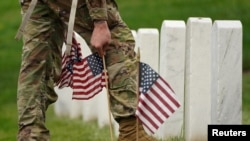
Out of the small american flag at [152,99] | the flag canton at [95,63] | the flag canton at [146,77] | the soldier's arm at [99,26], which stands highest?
the soldier's arm at [99,26]

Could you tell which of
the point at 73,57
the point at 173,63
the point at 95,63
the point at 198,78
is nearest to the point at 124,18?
the point at 173,63

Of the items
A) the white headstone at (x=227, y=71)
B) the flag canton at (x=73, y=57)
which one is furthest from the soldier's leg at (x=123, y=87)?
the flag canton at (x=73, y=57)

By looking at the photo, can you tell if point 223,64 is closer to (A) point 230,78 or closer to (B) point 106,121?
(A) point 230,78

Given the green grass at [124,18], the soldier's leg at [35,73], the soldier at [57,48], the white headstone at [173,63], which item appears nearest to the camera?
the soldier at [57,48]

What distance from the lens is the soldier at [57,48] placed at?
7719 mm

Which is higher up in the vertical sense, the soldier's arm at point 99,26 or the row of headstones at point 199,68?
the soldier's arm at point 99,26

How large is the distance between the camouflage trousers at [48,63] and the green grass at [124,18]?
7.43 ft

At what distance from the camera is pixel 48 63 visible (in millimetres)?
7965

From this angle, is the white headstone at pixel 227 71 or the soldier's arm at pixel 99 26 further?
the white headstone at pixel 227 71

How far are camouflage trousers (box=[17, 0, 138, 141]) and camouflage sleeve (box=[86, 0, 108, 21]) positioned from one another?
0.42ft

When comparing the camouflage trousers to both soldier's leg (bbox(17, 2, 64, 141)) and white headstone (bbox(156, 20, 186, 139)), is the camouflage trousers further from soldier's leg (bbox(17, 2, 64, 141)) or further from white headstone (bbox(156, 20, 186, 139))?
white headstone (bbox(156, 20, 186, 139))

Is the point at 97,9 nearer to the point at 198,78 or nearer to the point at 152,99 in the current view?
the point at 152,99

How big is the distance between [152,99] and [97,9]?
0.78 m

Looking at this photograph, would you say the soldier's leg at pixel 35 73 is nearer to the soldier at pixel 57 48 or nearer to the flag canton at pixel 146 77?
the soldier at pixel 57 48
